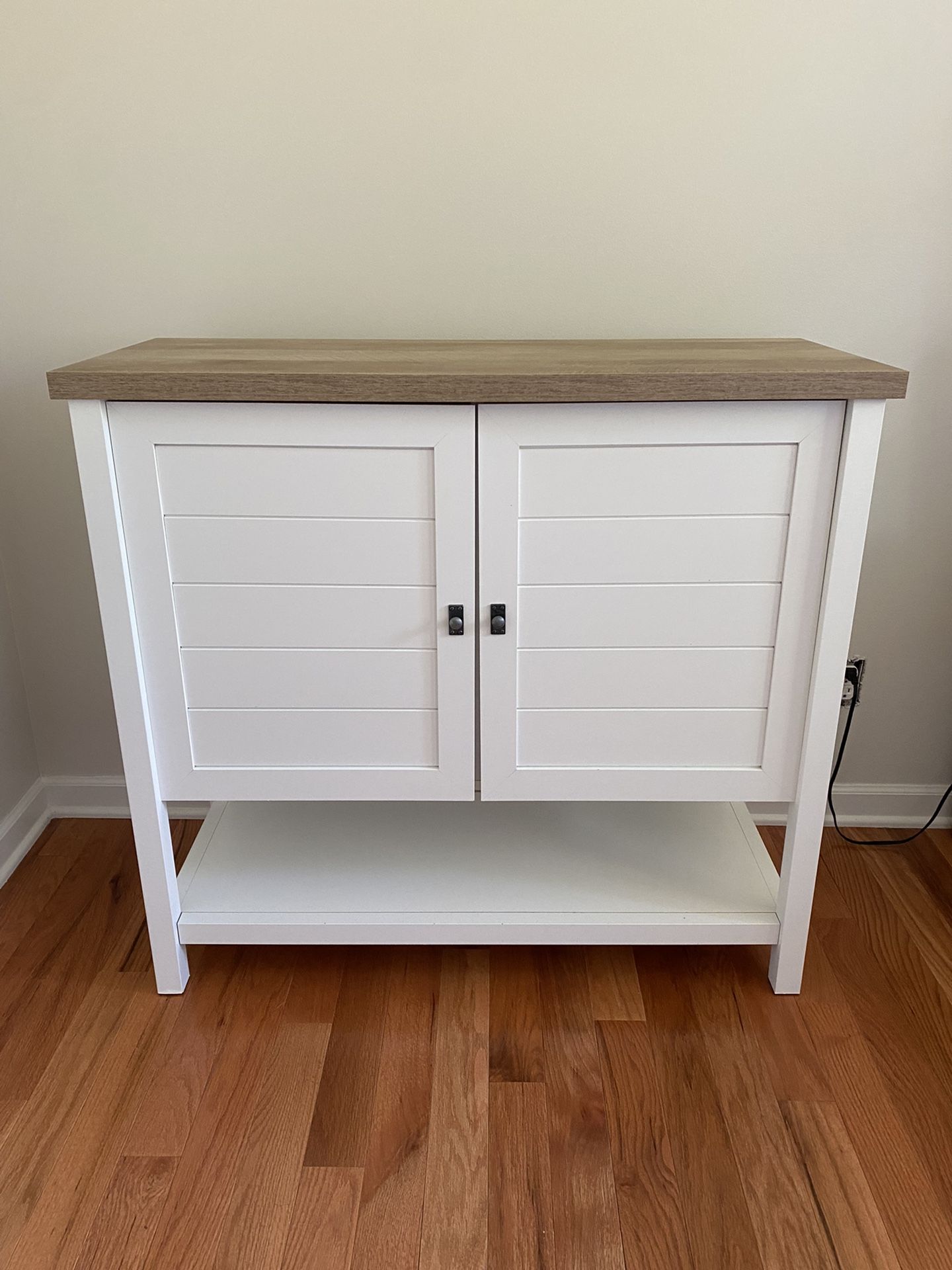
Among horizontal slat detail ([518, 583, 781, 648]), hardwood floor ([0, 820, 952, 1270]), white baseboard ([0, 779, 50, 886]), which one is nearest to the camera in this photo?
hardwood floor ([0, 820, 952, 1270])

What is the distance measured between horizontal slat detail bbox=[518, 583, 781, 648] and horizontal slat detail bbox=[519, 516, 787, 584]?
0.02 m

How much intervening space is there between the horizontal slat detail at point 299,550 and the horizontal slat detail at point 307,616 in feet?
0.05

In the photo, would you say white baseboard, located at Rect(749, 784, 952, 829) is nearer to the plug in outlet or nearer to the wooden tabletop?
the plug in outlet

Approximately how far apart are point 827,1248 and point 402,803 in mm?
876

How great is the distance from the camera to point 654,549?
118 cm

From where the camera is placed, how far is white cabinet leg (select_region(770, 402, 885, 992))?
112cm

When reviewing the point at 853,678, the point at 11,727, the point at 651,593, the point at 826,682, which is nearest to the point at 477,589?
the point at 651,593

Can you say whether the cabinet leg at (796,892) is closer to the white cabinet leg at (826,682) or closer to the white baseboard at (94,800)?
the white cabinet leg at (826,682)

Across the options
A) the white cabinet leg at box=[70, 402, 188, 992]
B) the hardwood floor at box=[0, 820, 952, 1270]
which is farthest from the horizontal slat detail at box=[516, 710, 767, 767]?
the white cabinet leg at box=[70, 402, 188, 992]

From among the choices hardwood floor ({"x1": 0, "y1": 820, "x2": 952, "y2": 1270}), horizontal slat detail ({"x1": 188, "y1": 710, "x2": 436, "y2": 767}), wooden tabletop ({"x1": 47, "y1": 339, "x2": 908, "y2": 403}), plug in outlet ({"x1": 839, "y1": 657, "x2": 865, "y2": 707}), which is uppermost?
wooden tabletop ({"x1": 47, "y1": 339, "x2": 908, "y2": 403})

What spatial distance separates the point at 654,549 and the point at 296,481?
1.48ft

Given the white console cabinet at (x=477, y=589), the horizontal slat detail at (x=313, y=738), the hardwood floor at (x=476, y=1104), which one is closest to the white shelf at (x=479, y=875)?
the white console cabinet at (x=477, y=589)

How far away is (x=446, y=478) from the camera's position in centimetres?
114

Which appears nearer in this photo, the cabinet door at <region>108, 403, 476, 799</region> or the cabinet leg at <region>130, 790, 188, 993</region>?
the cabinet door at <region>108, 403, 476, 799</region>
